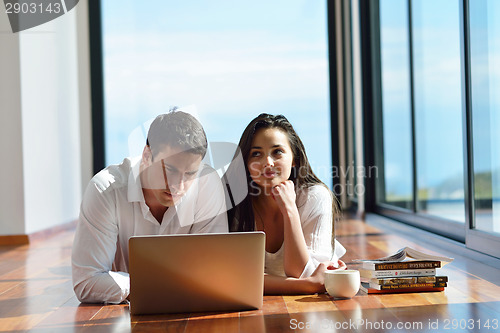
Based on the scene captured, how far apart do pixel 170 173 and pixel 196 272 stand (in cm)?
35

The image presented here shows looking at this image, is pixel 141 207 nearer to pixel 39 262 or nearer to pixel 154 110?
pixel 39 262

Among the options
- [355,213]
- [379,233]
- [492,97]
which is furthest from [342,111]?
[492,97]

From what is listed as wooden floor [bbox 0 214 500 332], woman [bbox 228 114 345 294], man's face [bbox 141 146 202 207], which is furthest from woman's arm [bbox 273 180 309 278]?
man's face [bbox 141 146 202 207]

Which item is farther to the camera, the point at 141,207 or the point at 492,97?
the point at 492,97

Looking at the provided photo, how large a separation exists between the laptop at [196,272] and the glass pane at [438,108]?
2274 millimetres

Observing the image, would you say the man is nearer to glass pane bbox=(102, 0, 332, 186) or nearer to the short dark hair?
the short dark hair

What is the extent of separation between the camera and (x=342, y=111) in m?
7.02

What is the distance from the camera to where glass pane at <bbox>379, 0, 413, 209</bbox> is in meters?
4.88

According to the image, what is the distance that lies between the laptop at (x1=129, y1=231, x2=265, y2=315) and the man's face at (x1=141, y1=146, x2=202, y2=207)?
10.1 inches

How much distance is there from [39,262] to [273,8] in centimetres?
428

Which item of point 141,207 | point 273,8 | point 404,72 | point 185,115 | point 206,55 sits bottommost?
point 141,207

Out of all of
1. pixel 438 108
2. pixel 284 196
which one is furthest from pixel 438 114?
pixel 284 196

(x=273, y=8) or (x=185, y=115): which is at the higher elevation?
(x=273, y=8)

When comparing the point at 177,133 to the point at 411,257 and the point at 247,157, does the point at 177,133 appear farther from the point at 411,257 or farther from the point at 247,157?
the point at 411,257
